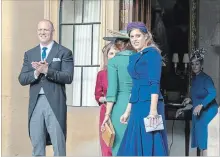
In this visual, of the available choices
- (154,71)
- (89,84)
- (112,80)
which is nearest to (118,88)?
(112,80)

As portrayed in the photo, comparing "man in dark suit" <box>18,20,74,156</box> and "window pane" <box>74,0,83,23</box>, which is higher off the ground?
"window pane" <box>74,0,83,23</box>

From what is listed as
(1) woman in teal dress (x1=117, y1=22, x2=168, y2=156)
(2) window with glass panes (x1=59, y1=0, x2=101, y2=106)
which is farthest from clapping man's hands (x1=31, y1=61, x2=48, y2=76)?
(2) window with glass panes (x1=59, y1=0, x2=101, y2=106)

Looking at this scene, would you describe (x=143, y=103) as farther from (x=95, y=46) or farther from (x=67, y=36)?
(x=67, y=36)

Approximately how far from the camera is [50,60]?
590cm

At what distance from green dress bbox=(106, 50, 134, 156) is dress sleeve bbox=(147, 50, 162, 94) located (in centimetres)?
49

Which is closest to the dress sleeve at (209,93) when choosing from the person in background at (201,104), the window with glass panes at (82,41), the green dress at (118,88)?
the person in background at (201,104)

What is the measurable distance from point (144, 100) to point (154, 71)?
0.32 metres

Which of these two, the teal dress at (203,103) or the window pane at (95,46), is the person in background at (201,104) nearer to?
A: the teal dress at (203,103)

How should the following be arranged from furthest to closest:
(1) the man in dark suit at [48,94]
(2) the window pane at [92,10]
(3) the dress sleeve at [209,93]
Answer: (2) the window pane at [92,10], (3) the dress sleeve at [209,93], (1) the man in dark suit at [48,94]

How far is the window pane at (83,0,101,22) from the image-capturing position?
8336mm

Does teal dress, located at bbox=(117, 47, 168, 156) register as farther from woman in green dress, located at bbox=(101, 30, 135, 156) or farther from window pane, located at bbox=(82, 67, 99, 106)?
window pane, located at bbox=(82, 67, 99, 106)

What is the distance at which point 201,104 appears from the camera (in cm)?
771

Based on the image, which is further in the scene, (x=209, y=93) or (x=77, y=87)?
(x=77, y=87)

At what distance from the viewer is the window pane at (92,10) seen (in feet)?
27.3
